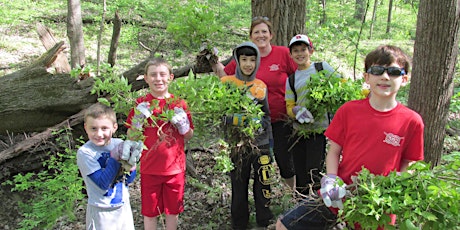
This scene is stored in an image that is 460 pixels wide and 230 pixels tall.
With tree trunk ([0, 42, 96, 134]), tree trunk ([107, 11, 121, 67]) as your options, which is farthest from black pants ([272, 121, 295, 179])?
tree trunk ([107, 11, 121, 67])

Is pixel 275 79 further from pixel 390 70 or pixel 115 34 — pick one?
pixel 115 34

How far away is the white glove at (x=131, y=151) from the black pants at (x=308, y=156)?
67.4 inches

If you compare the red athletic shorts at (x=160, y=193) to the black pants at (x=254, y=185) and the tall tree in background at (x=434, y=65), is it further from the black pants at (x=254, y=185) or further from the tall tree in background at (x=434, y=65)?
the tall tree in background at (x=434, y=65)

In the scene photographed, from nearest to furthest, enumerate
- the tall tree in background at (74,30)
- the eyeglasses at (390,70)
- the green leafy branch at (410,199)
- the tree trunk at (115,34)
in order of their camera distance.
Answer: the green leafy branch at (410,199), the eyeglasses at (390,70), the tree trunk at (115,34), the tall tree in background at (74,30)

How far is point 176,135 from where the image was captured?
11.1ft

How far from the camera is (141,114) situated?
9.76 feet

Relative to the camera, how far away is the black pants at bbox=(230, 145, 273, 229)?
355cm

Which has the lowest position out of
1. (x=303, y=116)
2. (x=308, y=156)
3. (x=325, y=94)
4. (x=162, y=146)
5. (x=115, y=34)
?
(x=308, y=156)

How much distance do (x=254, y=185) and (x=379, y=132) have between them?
1.71 m

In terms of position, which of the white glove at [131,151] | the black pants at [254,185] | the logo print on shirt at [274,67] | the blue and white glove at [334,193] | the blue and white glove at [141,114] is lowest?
the black pants at [254,185]

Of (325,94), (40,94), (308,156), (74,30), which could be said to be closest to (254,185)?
(308,156)

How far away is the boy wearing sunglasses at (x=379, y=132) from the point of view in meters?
2.37

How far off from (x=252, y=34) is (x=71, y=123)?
10.1ft

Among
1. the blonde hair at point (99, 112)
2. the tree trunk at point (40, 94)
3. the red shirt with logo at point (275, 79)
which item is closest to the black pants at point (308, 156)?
the red shirt with logo at point (275, 79)
